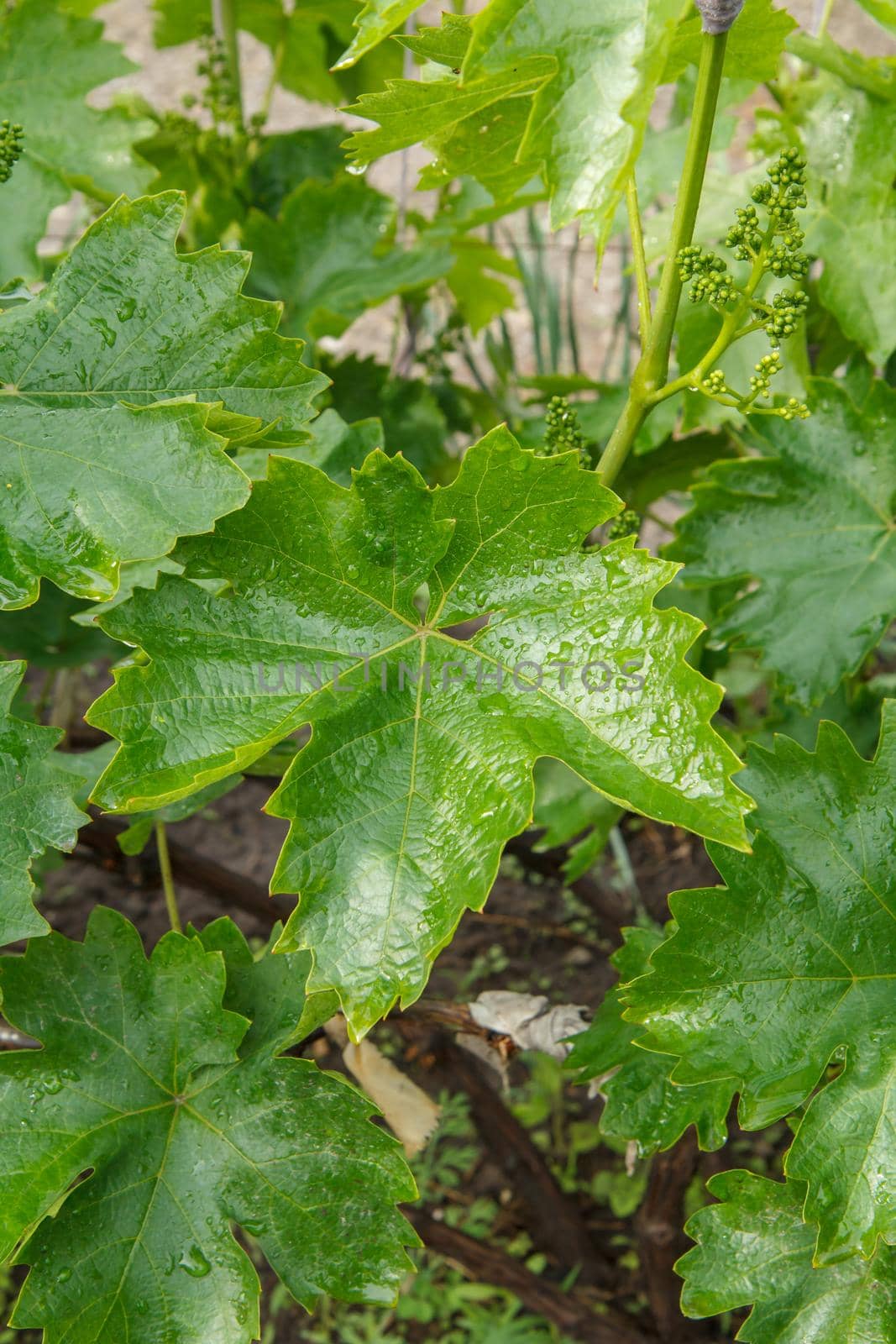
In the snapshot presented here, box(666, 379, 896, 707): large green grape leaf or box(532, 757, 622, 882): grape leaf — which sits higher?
box(666, 379, 896, 707): large green grape leaf

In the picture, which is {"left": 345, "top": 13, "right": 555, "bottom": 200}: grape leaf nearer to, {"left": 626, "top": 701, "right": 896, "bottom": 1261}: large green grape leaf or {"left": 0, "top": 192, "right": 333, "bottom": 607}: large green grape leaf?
{"left": 0, "top": 192, "right": 333, "bottom": 607}: large green grape leaf

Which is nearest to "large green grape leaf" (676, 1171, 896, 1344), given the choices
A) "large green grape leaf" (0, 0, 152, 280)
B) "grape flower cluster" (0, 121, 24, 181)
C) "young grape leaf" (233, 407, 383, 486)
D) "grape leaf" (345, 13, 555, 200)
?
"young grape leaf" (233, 407, 383, 486)

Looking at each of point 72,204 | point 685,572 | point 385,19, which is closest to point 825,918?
point 685,572

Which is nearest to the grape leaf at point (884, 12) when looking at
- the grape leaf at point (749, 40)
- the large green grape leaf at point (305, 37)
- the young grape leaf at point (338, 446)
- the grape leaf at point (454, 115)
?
the grape leaf at point (749, 40)

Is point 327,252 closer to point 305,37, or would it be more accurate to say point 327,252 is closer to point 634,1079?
point 305,37

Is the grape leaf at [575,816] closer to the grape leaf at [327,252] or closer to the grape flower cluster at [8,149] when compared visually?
the grape leaf at [327,252]

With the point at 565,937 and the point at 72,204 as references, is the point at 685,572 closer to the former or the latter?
the point at 565,937

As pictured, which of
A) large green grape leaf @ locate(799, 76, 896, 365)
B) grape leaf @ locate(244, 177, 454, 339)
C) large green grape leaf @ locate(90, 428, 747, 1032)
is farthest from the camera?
grape leaf @ locate(244, 177, 454, 339)

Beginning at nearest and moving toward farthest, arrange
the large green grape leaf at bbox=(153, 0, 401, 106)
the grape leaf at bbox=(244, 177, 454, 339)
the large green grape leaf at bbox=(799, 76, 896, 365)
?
the large green grape leaf at bbox=(799, 76, 896, 365)
the grape leaf at bbox=(244, 177, 454, 339)
the large green grape leaf at bbox=(153, 0, 401, 106)
